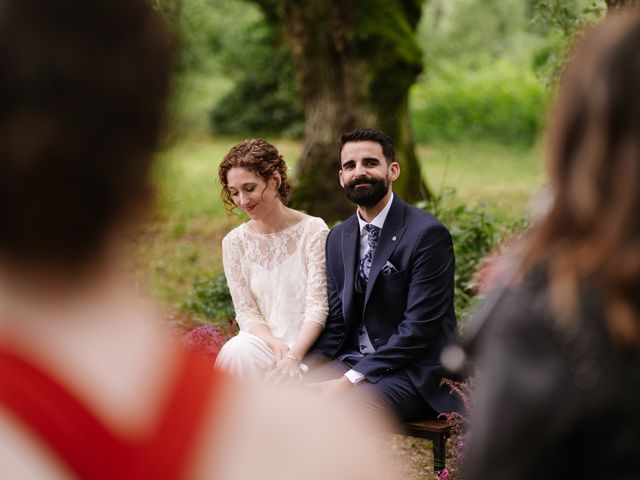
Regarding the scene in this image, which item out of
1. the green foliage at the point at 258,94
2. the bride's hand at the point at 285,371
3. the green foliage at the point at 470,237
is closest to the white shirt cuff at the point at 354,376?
the bride's hand at the point at 285,371

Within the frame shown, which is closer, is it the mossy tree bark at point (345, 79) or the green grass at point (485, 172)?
the mossy tree bark at point (345, 79)

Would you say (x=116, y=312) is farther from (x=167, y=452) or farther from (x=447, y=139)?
(x=447, y=139)

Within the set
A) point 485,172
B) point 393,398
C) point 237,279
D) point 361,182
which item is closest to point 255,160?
point 361,182

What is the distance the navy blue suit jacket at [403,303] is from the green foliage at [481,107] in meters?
21.5

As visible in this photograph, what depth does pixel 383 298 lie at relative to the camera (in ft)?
14.9

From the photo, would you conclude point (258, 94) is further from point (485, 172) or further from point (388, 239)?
point (388, 239)

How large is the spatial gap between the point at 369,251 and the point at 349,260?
111 mm

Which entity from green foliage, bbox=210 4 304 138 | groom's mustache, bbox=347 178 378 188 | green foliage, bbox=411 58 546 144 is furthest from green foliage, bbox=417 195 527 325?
green foliage, bbox=411 58 546 144

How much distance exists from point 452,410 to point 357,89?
6.48 meters

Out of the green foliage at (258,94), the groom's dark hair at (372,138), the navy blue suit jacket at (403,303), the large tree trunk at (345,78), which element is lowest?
the navy blue suit jacket at (403,303)

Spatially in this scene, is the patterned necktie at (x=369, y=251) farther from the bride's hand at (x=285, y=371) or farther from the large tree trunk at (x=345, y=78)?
the large tree trunk at (x=345, y=78)

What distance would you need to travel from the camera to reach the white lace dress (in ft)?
15.8

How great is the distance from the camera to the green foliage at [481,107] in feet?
85.8

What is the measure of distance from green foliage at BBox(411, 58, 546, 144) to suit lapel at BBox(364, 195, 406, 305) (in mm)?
21422
